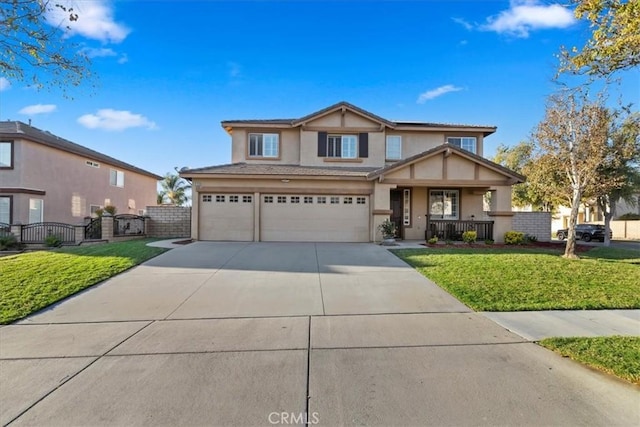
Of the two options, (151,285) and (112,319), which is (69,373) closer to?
(112,319)

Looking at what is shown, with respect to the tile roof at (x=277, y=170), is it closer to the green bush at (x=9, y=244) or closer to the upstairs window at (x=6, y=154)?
the green bush at (x=9, y=244)

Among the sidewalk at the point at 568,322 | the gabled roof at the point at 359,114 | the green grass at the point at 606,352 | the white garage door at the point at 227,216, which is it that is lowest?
the sidewalk at the point at 568,322

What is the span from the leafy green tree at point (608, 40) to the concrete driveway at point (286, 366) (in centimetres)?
474

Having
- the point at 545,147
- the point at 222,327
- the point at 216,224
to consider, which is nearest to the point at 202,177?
the point at 216,224

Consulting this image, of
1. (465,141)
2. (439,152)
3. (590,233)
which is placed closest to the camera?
(439,152)

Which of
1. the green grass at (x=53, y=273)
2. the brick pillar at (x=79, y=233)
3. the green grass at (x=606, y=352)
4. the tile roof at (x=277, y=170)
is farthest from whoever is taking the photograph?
the brick pillar at (x=79, y=233)

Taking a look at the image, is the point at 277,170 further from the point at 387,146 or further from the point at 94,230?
the point at 94,230

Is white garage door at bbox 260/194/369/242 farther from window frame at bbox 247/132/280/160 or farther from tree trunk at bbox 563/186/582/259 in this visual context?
tree trunk at bbox 563/186/582/259

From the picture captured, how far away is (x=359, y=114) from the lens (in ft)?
57.2

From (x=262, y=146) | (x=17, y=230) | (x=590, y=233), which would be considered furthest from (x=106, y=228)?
A: (x=590, y=233)

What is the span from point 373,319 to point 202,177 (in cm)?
1202

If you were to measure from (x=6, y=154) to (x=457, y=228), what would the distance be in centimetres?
2388

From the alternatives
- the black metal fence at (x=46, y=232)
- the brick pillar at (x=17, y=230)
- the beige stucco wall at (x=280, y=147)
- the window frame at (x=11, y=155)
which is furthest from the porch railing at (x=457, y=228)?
the window frame at (x=11, y=155)

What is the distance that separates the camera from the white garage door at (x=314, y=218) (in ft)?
50.3
